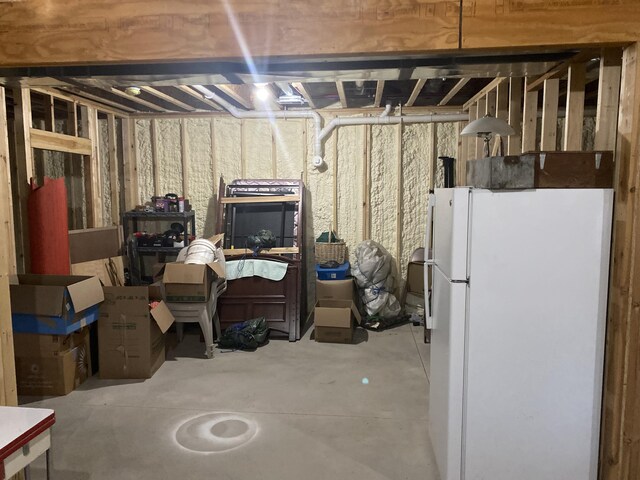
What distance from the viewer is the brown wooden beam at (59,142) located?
162 inches

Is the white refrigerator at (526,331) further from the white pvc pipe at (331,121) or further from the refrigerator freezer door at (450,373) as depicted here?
the white pvc pipe at (331,121)

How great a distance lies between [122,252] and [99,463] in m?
3.27

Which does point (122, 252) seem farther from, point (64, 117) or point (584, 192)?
point (584, 192)

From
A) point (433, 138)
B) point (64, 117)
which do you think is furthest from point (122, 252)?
point (433, 138)

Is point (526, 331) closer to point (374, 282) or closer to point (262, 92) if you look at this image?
point (374, 282)

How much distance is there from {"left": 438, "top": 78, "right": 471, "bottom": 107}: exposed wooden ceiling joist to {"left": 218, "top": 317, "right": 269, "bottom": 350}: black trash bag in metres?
3.04

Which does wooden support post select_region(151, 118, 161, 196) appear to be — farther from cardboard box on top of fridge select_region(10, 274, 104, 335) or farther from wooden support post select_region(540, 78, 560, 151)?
wooden support post select_region(540, 78, 560, 151)

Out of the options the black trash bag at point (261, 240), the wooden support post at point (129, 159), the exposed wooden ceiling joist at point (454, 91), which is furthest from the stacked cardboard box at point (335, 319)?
the wooden support post at point (129, 159)

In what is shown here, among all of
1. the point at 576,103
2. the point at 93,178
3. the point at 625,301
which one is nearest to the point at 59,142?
the point at 93,178

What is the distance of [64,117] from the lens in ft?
18.1

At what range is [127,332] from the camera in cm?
366

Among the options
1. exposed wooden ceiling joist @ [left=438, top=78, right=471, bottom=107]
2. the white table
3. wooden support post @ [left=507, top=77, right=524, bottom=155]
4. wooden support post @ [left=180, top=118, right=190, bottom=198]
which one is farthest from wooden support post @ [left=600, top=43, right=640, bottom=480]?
wooden support post @ [left=180, top=118, right=190, bottom=198]

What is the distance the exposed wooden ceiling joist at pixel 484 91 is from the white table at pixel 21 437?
3.79 m

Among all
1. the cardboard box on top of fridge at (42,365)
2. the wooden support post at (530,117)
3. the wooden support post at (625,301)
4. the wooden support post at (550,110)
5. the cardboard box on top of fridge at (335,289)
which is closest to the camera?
the wooden support post at (625,301)
